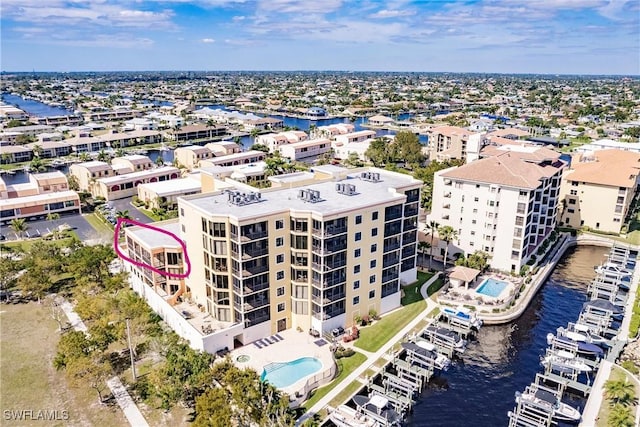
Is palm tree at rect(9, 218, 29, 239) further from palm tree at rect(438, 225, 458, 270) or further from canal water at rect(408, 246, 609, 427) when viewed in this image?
canal water at rect(408, 246, 609, 427)

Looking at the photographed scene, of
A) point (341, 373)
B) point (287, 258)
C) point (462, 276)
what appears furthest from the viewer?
point (462, 276)

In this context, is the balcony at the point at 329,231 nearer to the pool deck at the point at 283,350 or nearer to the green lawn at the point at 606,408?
the pool deck at the point at 283,350

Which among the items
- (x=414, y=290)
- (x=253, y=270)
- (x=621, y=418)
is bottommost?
(x=414, y=290)

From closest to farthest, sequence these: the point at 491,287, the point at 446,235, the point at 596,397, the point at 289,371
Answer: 1. the point at 596,397
2. the point at 289,371
3. the point at 491,287
4. the point at 446,235

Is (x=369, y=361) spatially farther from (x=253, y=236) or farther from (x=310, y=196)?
(x=310, y=196)

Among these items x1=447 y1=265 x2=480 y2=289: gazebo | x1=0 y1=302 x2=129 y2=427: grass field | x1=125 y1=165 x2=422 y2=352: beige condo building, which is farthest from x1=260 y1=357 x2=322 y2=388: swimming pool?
x1=447 y1=265 x2=480 y2=289: gazebo

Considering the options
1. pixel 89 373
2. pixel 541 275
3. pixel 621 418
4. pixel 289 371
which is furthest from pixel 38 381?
pixel 541 275
